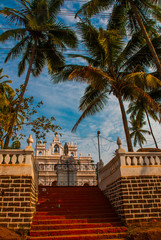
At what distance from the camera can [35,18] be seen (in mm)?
13961

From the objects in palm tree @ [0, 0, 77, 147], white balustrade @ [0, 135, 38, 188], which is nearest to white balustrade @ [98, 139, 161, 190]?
white balustrade @ [0, 135, 38, 188]

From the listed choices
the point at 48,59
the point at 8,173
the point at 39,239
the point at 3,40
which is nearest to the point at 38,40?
the point at 48,59

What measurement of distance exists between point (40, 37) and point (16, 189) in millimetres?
10982

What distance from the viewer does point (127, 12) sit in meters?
Result: 13.3

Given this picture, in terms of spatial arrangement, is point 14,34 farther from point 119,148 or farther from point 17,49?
point 119,148

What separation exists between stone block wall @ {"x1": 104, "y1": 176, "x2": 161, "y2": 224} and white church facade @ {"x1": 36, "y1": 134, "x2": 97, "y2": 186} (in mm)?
8754

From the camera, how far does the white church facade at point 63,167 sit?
18.5 metres

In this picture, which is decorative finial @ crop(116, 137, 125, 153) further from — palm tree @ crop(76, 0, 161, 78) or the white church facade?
the white church facade

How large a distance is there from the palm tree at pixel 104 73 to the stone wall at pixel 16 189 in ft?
17.4

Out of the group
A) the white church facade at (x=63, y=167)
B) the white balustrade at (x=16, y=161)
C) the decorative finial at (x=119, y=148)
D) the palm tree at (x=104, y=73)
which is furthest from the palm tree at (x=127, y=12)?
the white church facade at (x=63, y=167)

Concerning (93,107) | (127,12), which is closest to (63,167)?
(93,107)

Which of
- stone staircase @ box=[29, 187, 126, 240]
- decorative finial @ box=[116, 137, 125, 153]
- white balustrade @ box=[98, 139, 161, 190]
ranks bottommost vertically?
stone staircase @ box=[29, 187, 126, 240]

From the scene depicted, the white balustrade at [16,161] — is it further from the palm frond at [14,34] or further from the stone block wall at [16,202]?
the palm frond at [14,34]

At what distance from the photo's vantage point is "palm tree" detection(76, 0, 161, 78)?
442 inches
